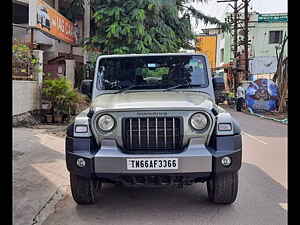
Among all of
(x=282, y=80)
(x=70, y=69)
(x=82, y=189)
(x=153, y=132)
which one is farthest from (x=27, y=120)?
(x=282, y=80)

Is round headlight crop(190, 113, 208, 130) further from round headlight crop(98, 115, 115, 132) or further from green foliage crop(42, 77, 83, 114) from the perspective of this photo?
green foliage crop(42, 77, 83, 114)

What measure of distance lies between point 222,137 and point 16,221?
2.41 m

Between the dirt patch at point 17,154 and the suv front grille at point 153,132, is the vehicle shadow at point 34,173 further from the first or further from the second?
the suv front grille at point 153,132

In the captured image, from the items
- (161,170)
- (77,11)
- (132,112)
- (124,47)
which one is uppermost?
(77,11)

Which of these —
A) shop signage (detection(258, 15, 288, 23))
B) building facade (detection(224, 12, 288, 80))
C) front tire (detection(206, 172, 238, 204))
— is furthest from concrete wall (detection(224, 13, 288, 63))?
front tire (detection(206, 172, 238, 204))

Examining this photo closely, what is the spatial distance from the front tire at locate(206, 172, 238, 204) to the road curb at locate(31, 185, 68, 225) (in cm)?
193

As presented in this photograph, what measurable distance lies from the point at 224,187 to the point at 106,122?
5.13 ft

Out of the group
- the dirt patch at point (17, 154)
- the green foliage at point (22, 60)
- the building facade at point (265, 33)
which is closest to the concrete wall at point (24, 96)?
the green foliage at point (22, 60)

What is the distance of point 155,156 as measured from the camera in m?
3.93

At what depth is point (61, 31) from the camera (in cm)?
1574

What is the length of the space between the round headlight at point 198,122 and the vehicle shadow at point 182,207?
1.02 meters

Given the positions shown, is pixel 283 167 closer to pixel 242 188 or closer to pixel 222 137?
pixel 242 188

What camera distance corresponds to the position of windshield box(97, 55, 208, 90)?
17.1ft

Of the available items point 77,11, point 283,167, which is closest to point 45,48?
point 77,11
